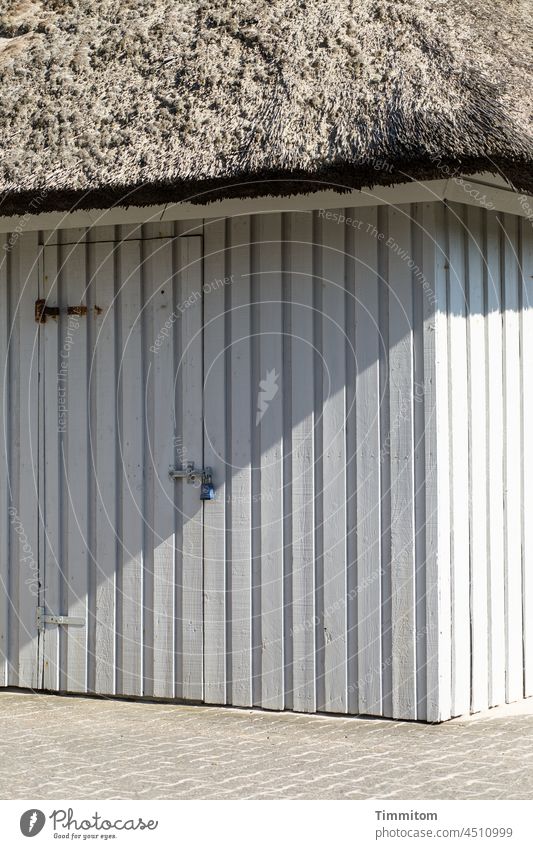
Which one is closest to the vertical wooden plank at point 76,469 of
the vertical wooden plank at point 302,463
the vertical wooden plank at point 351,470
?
the vertical wooden plank at point 302,463

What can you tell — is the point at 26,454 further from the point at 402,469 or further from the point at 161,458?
the point at 402,469

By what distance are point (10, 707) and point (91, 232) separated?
2729 millimetres

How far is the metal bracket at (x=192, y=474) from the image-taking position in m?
6.62

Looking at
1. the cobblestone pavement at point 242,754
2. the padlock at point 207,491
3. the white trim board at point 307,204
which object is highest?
the white trim board at point 307,204

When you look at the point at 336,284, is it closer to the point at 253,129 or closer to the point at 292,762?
the point at 253,129

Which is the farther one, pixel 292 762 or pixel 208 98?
pixel 208 98

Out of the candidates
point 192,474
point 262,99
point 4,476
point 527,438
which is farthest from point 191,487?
point 262,99

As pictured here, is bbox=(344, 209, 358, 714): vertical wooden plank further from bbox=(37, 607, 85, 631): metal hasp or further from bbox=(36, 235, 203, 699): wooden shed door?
bbox=(37, 607, 85, 631): metal hasp

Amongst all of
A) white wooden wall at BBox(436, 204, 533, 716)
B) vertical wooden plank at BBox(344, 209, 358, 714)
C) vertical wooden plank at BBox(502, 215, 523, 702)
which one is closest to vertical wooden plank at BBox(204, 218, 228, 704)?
vertical wooden plank at BBox(344, 209, 358, 714)

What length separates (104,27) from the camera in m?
6.99

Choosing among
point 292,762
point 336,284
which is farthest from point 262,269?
point 292,762

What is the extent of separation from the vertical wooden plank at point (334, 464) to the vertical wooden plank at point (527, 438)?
1.21m

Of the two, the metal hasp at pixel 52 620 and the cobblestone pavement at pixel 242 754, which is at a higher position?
the metal hasp at pixel 52 620

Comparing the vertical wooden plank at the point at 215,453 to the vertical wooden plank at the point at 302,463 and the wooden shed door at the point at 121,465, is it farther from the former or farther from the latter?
the vertical wooden plank at the point at 302,463
